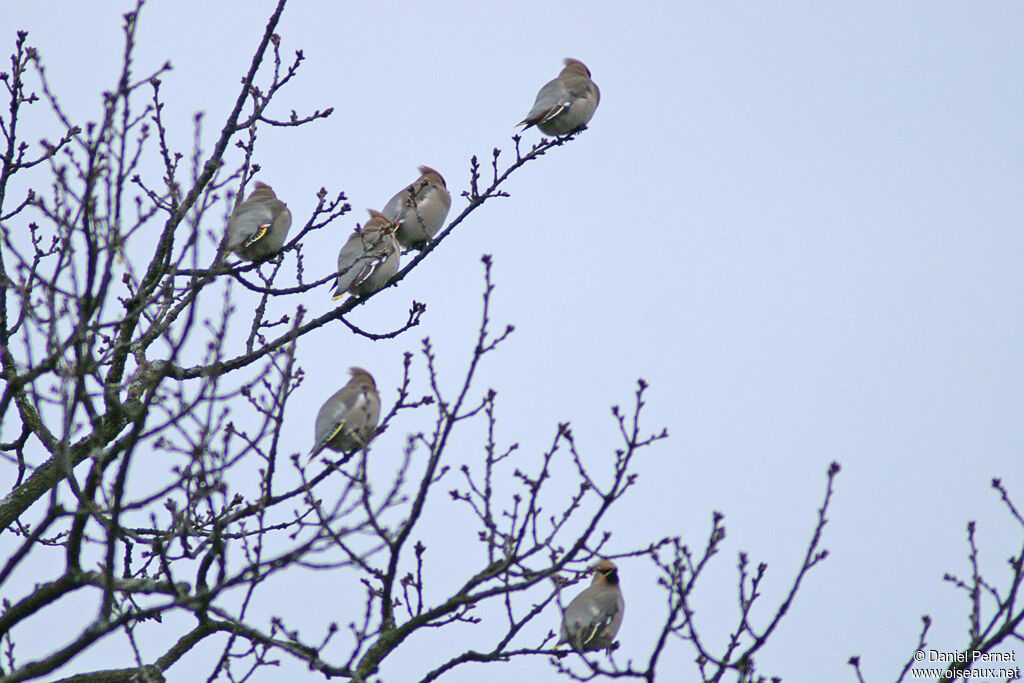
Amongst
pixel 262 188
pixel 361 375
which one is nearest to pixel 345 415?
pixel 361 375

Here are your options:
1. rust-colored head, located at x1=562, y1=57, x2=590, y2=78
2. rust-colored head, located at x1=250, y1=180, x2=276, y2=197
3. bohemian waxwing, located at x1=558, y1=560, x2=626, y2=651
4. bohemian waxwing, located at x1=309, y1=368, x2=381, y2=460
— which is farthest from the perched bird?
bohemian waxwing, located at x1=558, y1=560, x2=626, y2=651

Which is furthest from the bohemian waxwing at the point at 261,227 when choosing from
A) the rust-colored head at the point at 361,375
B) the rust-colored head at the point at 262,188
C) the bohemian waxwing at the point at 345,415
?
the bohemian waxwing at the point at 345,415

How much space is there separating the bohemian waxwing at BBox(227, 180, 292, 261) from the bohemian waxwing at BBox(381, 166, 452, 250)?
95 cm

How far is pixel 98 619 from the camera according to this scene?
3.45 m

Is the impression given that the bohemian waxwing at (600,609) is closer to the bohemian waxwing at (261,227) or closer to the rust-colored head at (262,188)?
the bohemian waxwing at (261,227)

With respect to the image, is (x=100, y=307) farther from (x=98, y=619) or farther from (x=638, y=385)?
(x=638, y=385)

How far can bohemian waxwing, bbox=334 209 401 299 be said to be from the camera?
7.44 meters

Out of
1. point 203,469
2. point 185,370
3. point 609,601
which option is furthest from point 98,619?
point 609,601

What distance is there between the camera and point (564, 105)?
33.6ft

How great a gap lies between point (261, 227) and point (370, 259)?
79 cm

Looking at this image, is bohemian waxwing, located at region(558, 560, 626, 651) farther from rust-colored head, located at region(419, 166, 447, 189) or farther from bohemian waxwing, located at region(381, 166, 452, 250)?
rust-colored head, located at region(419, 166, 447, 189)

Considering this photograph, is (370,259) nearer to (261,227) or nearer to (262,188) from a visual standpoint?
(261,227)

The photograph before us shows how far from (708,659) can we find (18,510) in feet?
10.8

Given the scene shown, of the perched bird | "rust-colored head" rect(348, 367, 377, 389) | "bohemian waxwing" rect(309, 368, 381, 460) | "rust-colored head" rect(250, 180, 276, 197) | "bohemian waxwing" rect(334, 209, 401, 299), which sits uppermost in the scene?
the perched bird
